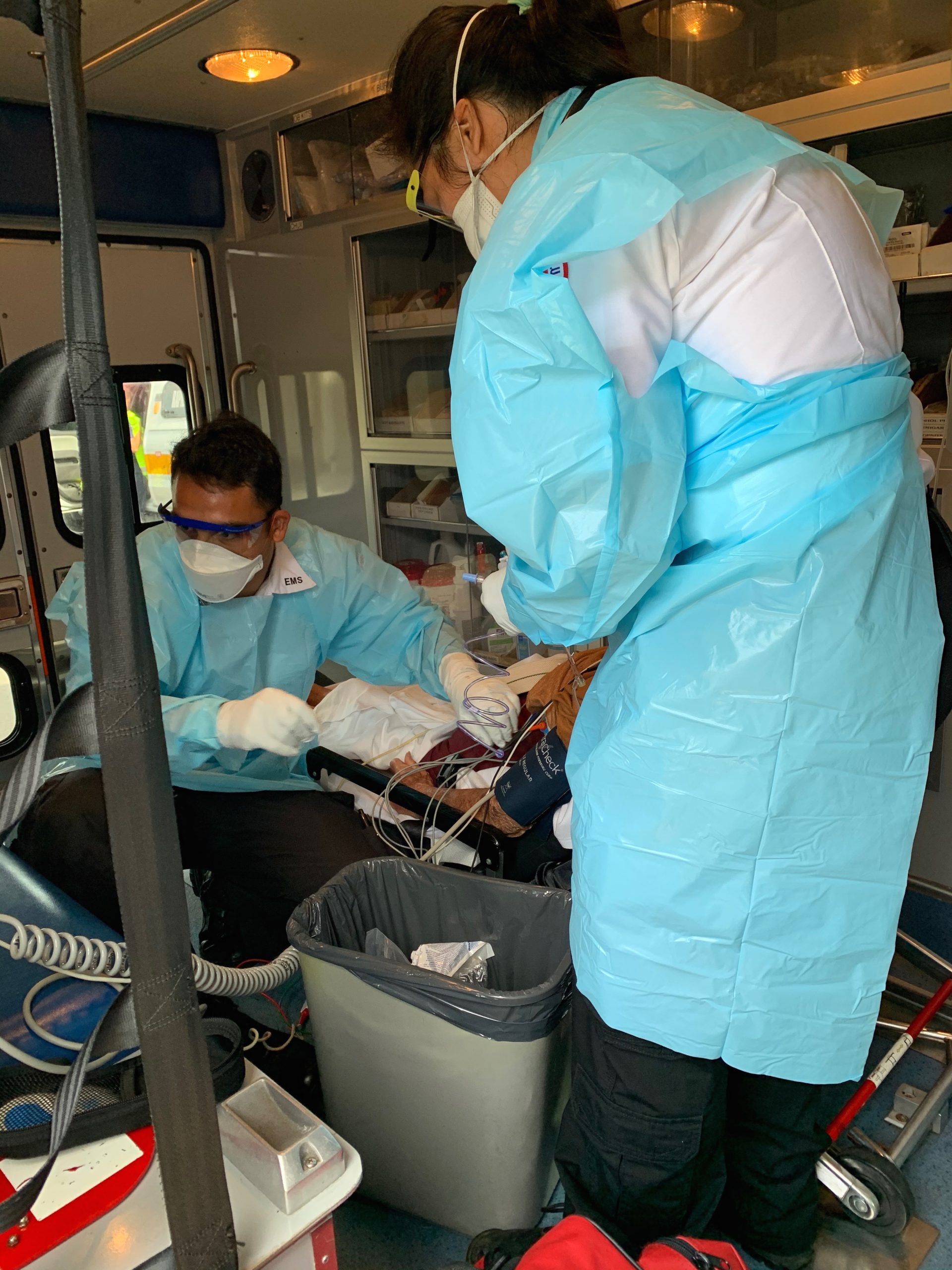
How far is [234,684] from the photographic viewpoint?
2.07 metres

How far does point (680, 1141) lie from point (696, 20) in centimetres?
227

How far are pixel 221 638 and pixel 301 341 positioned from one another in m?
1.60

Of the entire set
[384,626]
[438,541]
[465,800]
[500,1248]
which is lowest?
[500,1248]

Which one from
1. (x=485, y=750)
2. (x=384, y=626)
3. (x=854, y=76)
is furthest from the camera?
(x=384, y=626)

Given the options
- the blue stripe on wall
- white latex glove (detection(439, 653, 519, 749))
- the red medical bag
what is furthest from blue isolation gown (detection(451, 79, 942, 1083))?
the blue stripe on wall

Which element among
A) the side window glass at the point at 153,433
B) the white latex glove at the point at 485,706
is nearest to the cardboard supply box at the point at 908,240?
the white latex glove at the point at 485,706

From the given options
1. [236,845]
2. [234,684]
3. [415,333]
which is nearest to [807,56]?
[415,333]

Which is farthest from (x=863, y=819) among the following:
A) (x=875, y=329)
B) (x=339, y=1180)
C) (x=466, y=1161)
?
→ (x=466, y=1161)

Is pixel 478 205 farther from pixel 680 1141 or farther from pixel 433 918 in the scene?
pixel 680 1141

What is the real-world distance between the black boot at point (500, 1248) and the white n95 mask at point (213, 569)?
124 cm

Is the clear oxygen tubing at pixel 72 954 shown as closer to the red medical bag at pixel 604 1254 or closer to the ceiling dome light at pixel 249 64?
the red medical bag at pixel 604 1254

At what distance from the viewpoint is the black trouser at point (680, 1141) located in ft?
3.78

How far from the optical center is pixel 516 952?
1533mm

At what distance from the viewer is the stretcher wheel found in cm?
145
